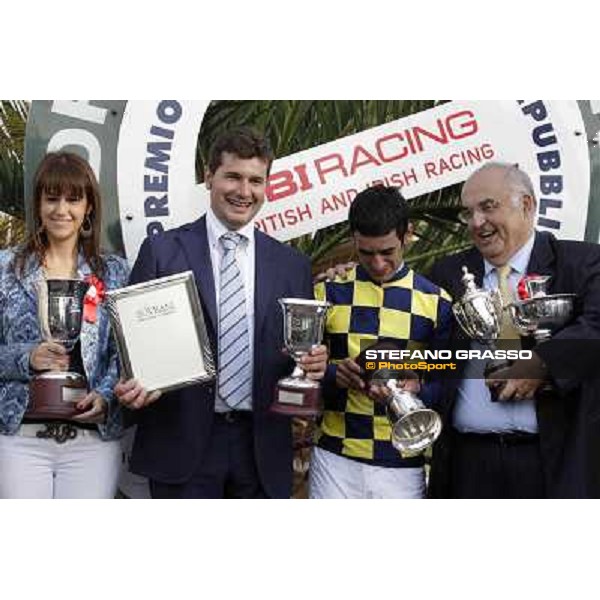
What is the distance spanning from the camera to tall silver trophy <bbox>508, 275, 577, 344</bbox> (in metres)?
3.08

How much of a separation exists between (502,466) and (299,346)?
81 centimetres

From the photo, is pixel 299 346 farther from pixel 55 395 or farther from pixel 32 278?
pixel 32 278

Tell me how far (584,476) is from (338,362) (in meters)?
0.94

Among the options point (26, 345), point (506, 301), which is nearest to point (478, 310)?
point (506, 301)

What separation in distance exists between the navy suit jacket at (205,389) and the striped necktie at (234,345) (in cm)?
3

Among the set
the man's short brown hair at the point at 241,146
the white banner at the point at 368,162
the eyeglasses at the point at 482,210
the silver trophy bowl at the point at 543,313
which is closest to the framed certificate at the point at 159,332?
the white banner at the point at 368,162

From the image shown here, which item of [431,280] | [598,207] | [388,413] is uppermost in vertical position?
[598,207]

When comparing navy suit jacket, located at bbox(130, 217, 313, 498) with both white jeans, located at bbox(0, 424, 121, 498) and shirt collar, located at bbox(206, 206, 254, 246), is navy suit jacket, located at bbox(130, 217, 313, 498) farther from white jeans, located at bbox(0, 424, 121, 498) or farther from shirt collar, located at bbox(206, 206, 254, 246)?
white jeans, located at bbox(0, 424, 121, 498)

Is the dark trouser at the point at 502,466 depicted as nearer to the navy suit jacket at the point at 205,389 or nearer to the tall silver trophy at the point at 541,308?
the tall silver trophy at the point at 541,308

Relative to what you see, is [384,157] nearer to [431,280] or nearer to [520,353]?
[431,280]

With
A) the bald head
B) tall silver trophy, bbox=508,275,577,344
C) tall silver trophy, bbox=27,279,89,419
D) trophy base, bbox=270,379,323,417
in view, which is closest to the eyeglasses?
the bald head

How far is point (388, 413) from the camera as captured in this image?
9.92ft

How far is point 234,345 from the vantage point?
300 centimetres

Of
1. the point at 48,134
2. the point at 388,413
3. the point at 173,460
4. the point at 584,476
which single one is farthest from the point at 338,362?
the point at 48,134
